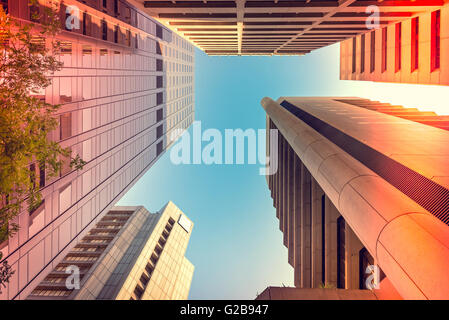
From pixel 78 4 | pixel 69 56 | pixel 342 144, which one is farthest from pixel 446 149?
pixel 78 4

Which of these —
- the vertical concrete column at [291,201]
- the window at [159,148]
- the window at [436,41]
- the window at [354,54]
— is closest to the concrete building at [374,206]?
the vertical concrete column at [291,201]

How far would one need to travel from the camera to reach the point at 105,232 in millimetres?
60312

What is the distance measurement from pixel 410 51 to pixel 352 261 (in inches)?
845

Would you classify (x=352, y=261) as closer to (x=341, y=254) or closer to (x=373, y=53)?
(x=341, y=254)

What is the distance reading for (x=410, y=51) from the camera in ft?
76.3

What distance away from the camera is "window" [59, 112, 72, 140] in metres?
22.4

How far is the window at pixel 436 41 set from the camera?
787 inches

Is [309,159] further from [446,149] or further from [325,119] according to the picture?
[325,119]

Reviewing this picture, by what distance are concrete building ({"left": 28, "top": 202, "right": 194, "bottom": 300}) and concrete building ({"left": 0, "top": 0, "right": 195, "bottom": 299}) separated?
20.0 m

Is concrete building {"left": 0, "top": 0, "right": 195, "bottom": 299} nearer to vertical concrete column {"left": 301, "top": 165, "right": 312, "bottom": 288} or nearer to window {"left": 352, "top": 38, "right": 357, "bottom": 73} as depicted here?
vertical concrete column {"left": 301, "top": 165, "right": 312, "bottom": 288}

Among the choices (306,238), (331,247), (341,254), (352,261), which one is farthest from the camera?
(306,238)

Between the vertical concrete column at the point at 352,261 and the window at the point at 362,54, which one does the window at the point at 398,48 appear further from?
the vertical concrete column at the point at 352,261

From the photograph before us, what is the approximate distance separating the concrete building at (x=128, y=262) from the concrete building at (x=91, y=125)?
65.5 ft

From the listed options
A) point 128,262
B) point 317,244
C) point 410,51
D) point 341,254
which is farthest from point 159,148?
point 410,51
